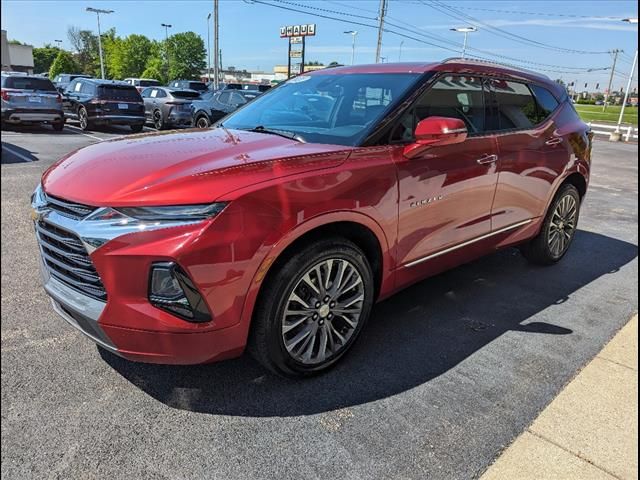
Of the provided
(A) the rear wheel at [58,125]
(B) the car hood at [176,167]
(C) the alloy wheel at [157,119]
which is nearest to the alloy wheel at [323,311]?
(B) the car hood at [176,167]

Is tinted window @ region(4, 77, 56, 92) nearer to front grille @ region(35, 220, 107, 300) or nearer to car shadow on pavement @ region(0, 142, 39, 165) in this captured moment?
car shadow on pavement @ region(0, 142, 39, 165)

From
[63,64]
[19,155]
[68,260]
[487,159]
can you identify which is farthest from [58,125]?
[63,64]

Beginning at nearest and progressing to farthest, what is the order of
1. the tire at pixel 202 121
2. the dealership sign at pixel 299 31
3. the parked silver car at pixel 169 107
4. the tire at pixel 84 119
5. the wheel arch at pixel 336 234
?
the wheel arch at pixel 336 234 < the tire at pixel 202 121 < the tire at pixel 84 119 < the parked silver car at pixel 169 107 < the dealership sign at pixel 299 31

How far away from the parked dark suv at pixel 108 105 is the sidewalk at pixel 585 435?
49.6 feet

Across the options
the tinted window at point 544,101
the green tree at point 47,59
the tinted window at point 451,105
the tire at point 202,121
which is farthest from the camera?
the green tree at point 47,59

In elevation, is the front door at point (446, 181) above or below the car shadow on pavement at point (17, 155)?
above

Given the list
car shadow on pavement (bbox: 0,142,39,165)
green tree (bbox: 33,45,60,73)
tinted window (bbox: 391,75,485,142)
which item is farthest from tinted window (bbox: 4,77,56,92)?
green tree (bbox: 33,45,60,73)

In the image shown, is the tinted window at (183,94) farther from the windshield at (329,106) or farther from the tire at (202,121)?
the windshield at (329,106)

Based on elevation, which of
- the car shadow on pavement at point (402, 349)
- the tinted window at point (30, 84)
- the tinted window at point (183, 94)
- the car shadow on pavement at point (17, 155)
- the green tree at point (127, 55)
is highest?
the green tree at point (127, 55)

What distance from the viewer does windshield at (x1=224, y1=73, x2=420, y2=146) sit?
3.07 metres

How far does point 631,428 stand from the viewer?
2.54m

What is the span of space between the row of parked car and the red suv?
9241 mm

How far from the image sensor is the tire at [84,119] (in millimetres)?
15155

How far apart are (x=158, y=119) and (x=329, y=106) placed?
1528cm
